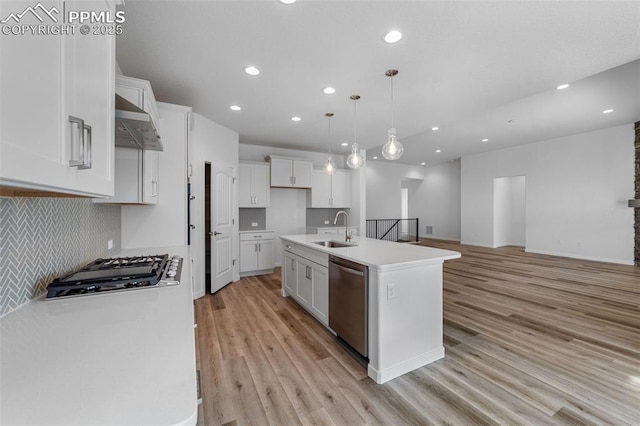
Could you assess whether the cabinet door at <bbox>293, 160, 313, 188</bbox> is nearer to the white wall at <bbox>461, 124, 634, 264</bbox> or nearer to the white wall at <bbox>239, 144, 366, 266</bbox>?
the white wall at <bbox>239, 144, 366, 266</bbox>

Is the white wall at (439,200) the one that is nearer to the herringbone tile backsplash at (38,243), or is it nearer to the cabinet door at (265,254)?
the cabinet door at (265,254)

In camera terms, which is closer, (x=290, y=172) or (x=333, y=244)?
(x=333, y=244)

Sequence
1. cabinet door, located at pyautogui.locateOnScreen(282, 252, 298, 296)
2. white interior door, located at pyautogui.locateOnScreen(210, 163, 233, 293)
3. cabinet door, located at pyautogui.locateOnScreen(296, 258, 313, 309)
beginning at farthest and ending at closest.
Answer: white interior door, located at pyautogui.locateOnScreen(210, 163, 233, 293), cabinet door, located at pyautogui.locateOnScreen(282, 252, 298, 296), cabinet door, located at pyautogui.locateOnScreen(296, 258, 313, 309)

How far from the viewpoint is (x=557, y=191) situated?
266 inches

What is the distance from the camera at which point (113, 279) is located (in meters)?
1.36

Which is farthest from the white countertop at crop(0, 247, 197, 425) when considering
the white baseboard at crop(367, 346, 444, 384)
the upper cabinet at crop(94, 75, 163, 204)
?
the white baseboard at crop(367, 346, 444, 384)

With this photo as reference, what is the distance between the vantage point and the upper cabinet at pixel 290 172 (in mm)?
5438

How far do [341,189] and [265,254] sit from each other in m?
2.40

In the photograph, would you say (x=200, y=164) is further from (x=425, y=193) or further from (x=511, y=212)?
(x=511, y=212)

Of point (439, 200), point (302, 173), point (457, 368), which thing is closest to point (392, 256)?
point (457, 368)

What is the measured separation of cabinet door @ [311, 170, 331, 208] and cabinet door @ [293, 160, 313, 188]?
0.13 meters

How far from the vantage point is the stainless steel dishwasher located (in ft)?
6.90

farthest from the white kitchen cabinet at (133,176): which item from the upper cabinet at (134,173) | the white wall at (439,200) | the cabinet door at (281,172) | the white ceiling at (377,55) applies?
the white wall at (439,200)

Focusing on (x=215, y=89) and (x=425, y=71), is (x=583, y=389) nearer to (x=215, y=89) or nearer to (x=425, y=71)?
(x=425, y=71)
